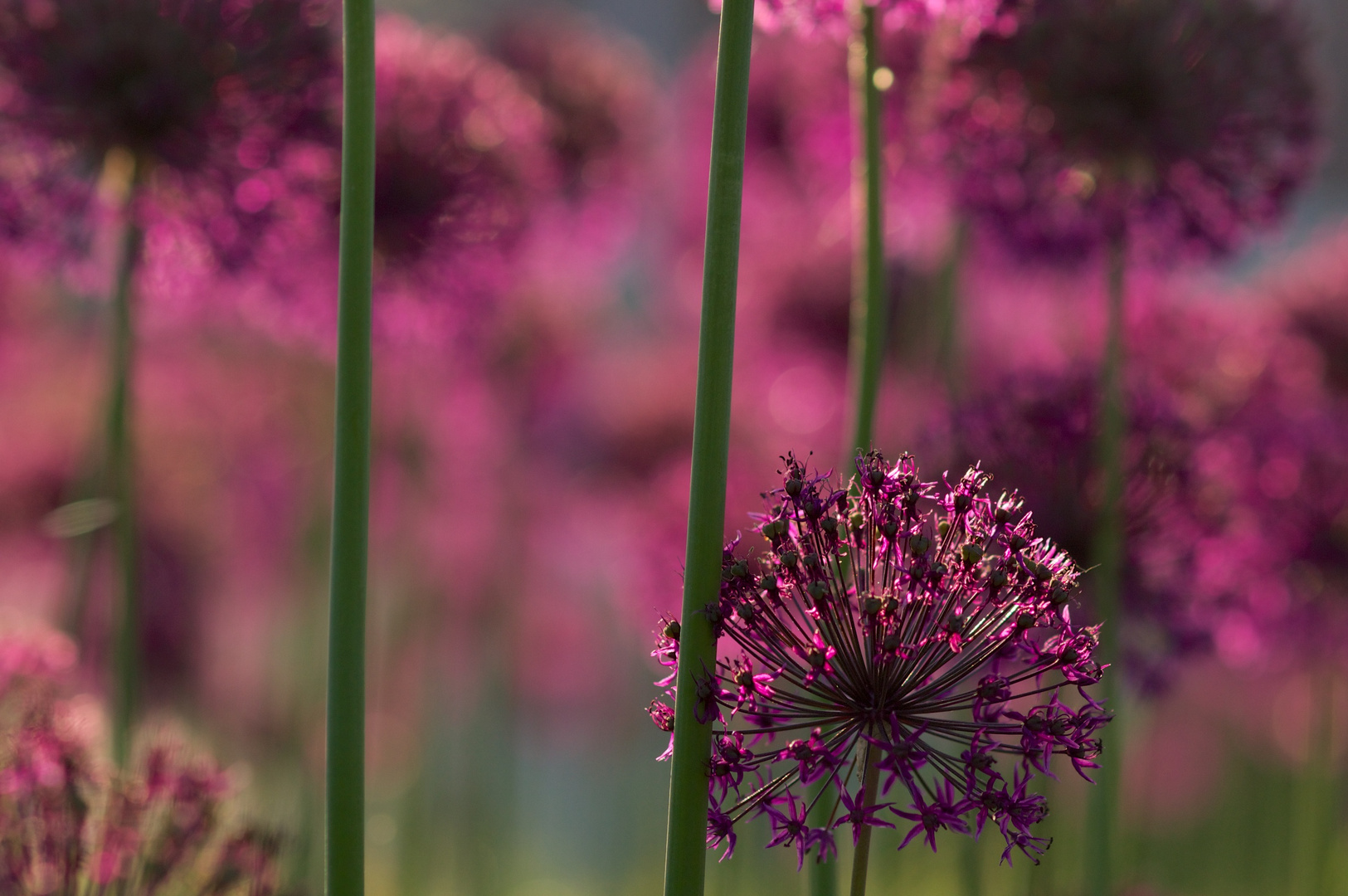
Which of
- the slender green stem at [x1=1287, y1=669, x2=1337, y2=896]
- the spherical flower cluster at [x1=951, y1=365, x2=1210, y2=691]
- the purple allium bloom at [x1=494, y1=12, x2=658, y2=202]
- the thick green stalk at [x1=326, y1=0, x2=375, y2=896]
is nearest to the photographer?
the thick green stalk at [x1=326, y1=0, x2=375, y2=896]

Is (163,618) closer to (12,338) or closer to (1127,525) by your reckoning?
(12,338)

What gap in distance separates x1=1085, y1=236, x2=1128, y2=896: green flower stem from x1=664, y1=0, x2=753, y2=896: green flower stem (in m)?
0.72

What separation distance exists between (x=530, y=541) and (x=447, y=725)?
0.69 metres

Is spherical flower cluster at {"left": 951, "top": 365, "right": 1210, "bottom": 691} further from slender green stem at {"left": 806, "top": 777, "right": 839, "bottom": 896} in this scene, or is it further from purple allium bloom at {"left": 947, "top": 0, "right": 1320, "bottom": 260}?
slender green stem at {"left": 806, "top": 777, "right": 839, "bottom": 896}

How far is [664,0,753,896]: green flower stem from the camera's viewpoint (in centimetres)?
71

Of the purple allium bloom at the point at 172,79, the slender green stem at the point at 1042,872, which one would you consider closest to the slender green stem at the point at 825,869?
the slender green stem at the point at 1042,872

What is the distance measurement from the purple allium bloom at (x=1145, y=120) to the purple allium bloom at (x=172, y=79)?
0.79m

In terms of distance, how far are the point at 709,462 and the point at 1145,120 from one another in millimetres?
974

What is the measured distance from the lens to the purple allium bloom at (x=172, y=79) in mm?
1378

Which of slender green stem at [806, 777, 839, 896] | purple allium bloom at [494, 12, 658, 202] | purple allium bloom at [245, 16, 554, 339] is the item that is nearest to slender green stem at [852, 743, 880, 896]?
slender green stem at [806, 777, 839, 896]

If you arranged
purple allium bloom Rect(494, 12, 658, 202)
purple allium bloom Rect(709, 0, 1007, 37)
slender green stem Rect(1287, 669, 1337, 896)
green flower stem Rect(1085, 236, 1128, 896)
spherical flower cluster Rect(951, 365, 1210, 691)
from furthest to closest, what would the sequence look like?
purple allium bloom Rect(494, 12, 658, 202) → slender green stem Rect(1287, 669, 1337, 896) → spherical flower cluster Rect(951, 365, 1210, 691) → green flower stem Rect(1085, 236, 1128, 896) → purple allium bloom Rect(709, 0, 1007, 37)

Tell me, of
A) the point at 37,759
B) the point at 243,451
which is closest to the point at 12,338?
the point at 243,451

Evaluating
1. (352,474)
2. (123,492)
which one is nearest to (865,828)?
(352,474)

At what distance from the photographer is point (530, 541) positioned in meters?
3.23
